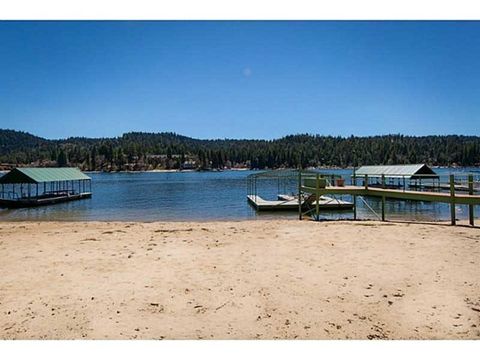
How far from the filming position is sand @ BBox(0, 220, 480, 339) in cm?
474

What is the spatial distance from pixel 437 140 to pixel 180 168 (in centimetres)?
10376

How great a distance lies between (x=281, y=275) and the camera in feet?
22.7

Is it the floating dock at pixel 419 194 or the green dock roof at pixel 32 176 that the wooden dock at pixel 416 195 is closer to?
the floating dock at pixel 419 194

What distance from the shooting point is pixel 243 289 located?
6.16m

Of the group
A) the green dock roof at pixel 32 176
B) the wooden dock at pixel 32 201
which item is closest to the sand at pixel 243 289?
the green dock roof at pixel 32 176

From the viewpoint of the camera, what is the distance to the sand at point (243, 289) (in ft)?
15.6

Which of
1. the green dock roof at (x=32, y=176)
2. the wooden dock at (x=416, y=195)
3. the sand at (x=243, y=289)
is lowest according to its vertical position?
the sand at (x=243, y=289)

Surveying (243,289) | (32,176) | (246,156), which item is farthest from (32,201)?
(246,156)

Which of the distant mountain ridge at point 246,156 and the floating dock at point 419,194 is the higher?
the distant mountain ridge at point 246,156

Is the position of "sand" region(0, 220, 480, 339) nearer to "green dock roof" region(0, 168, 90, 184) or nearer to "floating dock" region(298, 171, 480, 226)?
"floating dock" region(298, 171, 480, 226)

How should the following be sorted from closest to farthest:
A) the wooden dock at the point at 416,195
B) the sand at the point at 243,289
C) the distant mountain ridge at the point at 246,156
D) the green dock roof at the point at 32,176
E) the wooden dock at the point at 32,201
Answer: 1. the sand at the point at 243,289
2. the wooden dock at the point at 416,195
3. the green dock roof at the point at 32,176
4. the wooden dock at the point at 32,201
5. the distant mountain ridge at the point at 246,156

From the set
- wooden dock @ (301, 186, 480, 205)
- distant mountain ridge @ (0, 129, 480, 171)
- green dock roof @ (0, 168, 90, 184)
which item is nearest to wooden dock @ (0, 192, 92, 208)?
green dock roof @ (0, 168, 90, 184)
